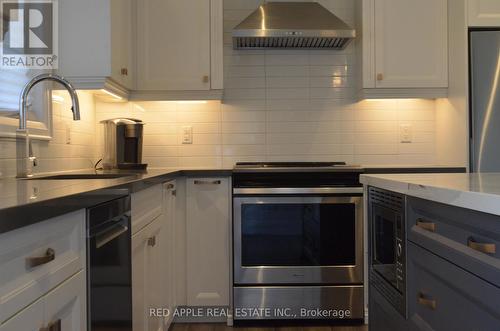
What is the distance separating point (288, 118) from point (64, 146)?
1.47m

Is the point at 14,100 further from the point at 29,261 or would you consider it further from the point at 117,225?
the point at 29,261

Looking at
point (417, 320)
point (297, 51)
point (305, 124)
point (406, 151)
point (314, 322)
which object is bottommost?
point (314, 322)

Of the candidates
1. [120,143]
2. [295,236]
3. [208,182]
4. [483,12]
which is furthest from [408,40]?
[120,143]

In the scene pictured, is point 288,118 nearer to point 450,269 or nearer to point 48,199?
point 450,269

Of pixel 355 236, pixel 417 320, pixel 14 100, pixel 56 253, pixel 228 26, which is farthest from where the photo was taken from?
pixel 228 26

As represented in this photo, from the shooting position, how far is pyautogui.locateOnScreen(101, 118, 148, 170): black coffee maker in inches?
102

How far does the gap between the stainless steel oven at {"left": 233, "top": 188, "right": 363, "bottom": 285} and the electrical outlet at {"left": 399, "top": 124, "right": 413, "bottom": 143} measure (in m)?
0.94

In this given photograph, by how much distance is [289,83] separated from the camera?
3141 millimetres

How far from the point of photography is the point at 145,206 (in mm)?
1851

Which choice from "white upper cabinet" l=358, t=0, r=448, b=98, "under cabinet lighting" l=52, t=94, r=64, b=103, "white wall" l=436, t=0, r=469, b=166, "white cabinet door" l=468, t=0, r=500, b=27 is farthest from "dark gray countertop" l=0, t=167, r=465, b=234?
"white cabinet door" l=468, t=0, r=500, b=27

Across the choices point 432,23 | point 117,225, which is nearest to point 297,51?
point 432,23

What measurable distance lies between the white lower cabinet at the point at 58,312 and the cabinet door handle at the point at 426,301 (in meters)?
0.91

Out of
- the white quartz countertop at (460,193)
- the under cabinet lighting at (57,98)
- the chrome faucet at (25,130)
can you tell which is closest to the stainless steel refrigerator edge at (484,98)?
the white quartz countertop at (460,193)

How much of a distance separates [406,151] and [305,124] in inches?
28.8
